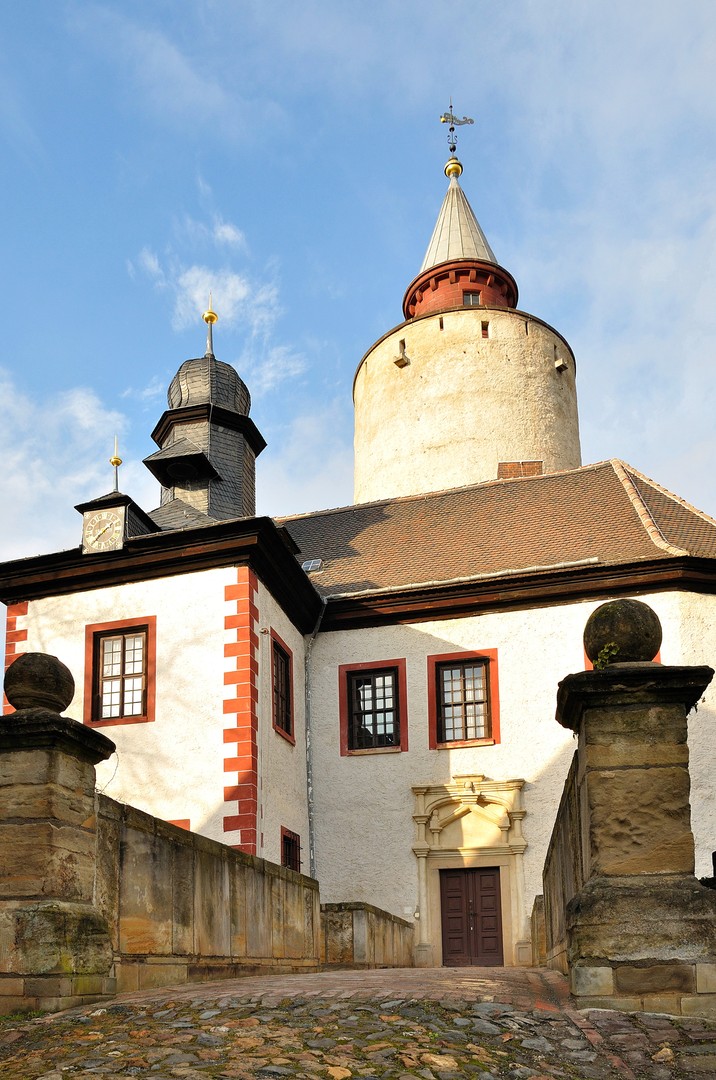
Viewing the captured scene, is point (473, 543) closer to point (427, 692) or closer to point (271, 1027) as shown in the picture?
point (427, 692)

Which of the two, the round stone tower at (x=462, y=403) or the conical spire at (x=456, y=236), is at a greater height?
the conical spire at (x=456, y=236)

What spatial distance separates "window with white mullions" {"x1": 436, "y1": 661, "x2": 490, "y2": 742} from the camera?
1812 cm

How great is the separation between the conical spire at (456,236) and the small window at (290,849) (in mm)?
22475

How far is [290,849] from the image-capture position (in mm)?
17266

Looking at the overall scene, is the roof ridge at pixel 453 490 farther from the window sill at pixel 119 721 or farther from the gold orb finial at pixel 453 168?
the gold orb finial at pixel 453 168

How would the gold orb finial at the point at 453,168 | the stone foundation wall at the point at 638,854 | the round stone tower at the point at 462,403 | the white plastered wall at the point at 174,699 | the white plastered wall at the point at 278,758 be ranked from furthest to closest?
the gold orb finial at the point at 453,168 < the round stone tower at the point at 462,403 < the white plastered wall at the point at 278,758 < the white plastered wall at the point at 174,699 < the stone foundation wall at the point at 638,854

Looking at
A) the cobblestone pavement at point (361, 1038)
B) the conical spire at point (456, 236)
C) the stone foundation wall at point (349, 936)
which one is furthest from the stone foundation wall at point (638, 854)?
the conical spire at point (456, 236)

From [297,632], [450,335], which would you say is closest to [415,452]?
[450,335]

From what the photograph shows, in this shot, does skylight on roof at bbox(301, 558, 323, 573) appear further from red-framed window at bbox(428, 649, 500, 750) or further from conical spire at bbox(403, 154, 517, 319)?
conical spire at bbox(403, 154, 517, 319)

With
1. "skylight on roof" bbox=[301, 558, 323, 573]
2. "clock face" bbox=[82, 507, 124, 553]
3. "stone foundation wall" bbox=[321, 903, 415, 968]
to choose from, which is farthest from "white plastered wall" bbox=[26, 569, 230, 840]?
"skylight on roof" bbox=[301, 558, 323, 573]

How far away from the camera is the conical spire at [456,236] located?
1407 inches

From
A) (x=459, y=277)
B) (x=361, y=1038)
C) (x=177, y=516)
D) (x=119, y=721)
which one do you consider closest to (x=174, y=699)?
(x=119, y=721)

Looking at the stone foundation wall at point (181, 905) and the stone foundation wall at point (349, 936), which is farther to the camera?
the stone foundation wall at point (349, 936)

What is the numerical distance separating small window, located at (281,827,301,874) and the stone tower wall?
43.7 feet
